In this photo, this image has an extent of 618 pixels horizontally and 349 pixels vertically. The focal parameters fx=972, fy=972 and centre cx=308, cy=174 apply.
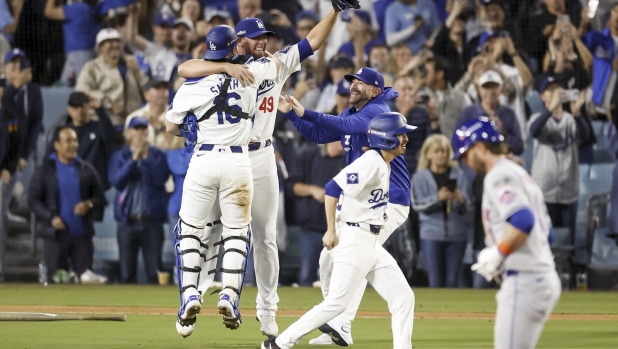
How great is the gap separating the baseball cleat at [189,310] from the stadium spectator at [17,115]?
7659 millimetres

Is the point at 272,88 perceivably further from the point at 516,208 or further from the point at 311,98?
the point at 311,98

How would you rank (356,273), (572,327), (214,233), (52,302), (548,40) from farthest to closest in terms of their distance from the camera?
1. (548,40)
2. (52,302)
3. (572,327)
4. (214,233)
5. (356,273)

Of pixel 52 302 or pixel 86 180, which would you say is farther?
pixel 86 180

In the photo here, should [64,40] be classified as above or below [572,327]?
above

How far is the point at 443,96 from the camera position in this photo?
13.7m

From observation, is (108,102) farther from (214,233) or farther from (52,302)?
(214,233)

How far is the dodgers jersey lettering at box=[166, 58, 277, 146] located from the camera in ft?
23.0

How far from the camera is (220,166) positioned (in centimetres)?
707

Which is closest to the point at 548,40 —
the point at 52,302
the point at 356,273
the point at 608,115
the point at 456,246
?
the point at 608,115

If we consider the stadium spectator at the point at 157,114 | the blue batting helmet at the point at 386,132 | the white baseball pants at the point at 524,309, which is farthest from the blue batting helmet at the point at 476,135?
the stadium spectator at the point at 157,114

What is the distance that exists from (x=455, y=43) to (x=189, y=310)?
8.40 meters

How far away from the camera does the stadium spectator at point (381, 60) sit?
45.2 feet

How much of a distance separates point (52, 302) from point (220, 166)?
15.3 ft

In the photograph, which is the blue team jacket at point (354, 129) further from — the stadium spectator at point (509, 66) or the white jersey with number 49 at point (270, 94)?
the stadium spectator at point (509, 66)
